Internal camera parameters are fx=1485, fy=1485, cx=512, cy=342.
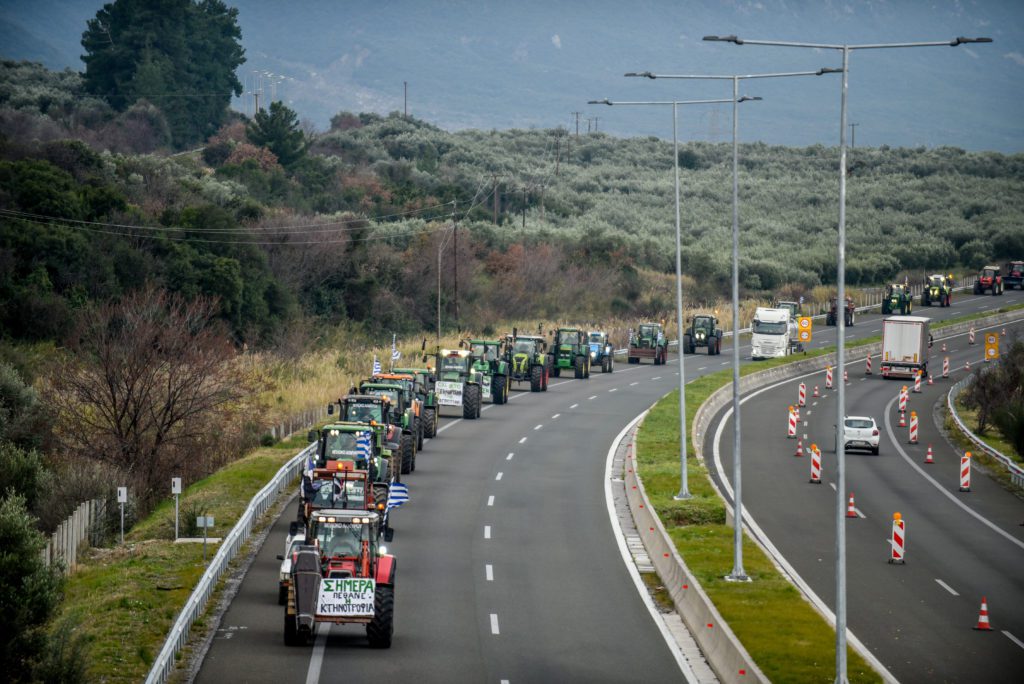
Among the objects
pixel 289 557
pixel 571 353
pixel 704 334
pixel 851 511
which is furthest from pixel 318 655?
pixel 704 334

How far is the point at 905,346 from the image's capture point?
Result: 75250 mm

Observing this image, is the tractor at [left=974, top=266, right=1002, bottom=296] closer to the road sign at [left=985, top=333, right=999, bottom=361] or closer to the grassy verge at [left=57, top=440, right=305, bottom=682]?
the road sign at [left=985, top=333, right=999, bottom=361]

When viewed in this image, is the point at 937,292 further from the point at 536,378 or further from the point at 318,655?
the point at 318,655

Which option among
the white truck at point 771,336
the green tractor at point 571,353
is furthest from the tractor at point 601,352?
the white truck at point 771,336

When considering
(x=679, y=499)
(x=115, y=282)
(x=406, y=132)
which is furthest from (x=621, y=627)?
(x=406, y=132)

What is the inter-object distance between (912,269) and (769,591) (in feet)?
373

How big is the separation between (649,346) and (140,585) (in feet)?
185

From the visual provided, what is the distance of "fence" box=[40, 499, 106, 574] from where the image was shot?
101ft

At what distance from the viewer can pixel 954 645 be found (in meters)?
24.7

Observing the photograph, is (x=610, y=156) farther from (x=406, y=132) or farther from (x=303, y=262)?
(x=303, y=262)

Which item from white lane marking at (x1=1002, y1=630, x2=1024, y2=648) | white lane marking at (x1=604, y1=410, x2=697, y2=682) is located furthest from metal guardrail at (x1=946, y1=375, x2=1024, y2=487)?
white lane marking at (x1=1002, y1=630, x2=1024, y2=648)

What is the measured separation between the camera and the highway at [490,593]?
2264 cm

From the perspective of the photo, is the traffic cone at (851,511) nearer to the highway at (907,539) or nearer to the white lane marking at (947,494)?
the highway at (907,539)

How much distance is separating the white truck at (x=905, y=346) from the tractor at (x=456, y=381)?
89.0 ft
